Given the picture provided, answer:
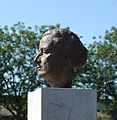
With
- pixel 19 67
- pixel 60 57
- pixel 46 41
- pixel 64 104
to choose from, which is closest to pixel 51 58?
pixel 60 57

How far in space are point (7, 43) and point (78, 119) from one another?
21.6 metres

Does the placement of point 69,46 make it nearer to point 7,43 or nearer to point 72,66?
point 72,66

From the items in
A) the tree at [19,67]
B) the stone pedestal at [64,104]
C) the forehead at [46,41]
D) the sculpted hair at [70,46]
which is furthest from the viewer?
the tree at [19,67]

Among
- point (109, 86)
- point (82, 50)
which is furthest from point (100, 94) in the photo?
point (82, 50)

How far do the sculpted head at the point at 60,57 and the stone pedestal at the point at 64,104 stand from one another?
2.08 feet

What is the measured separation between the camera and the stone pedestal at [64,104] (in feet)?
29.8

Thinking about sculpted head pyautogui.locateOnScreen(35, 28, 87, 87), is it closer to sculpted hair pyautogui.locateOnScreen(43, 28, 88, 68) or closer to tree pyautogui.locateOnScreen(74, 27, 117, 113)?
sculpted hair pyautogui.locateOnScreen(43, 28, 88, 68)

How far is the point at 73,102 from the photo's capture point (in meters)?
9.23

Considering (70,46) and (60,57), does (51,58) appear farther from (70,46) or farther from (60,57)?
(70,46)

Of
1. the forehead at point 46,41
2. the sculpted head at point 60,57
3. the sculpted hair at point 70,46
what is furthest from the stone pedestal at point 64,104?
the forehead at point 46,41

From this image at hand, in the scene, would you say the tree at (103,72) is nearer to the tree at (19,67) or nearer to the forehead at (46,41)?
the tree at (19,67)

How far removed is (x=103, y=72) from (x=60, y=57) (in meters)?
21.0

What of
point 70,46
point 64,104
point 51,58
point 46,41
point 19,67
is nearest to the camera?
point 64,104

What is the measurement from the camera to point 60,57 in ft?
32.3
